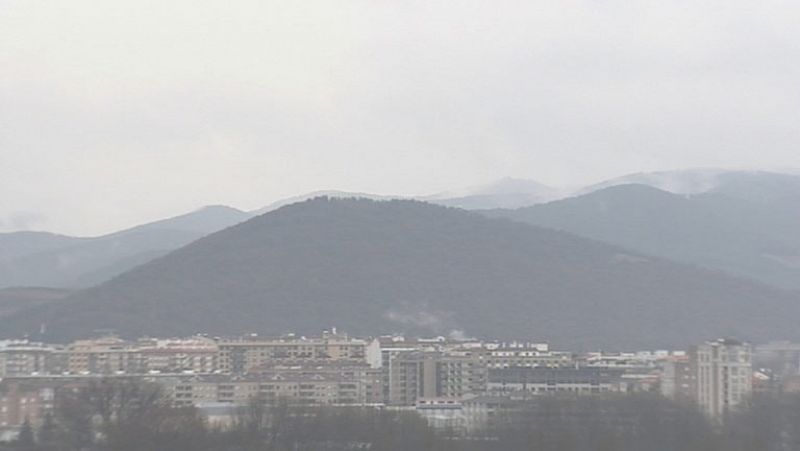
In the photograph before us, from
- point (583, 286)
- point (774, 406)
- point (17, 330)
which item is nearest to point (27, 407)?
point (774, 406)

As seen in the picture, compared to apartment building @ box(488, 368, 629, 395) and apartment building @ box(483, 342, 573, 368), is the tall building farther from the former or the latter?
apartment building @ box(483, 342, 573, 368)

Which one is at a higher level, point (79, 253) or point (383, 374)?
point (79, 253)

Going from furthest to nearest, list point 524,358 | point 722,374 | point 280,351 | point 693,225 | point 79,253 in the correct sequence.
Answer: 1. point 79,253
2. point 693,225
3. point 280,351
4. point 524,358
5. point 722,374

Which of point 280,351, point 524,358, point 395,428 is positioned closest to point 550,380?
point 524,358

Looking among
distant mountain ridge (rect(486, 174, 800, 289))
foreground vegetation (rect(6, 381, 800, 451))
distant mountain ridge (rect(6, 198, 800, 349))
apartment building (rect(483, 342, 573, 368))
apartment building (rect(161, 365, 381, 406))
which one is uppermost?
distant mountain ridge (rect(486, 174, 800, 289))

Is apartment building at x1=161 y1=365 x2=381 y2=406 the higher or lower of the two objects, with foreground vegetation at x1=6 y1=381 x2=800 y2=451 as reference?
higher

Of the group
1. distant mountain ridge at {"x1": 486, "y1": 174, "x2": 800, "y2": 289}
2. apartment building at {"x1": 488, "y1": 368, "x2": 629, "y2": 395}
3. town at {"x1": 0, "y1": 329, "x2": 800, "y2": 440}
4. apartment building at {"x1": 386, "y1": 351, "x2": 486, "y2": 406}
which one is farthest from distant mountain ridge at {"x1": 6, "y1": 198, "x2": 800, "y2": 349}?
apartment building at {"x1": 488, "y1": 368, "x2": 629, "y2": 395}

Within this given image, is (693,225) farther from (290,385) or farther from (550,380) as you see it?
(290,385)
